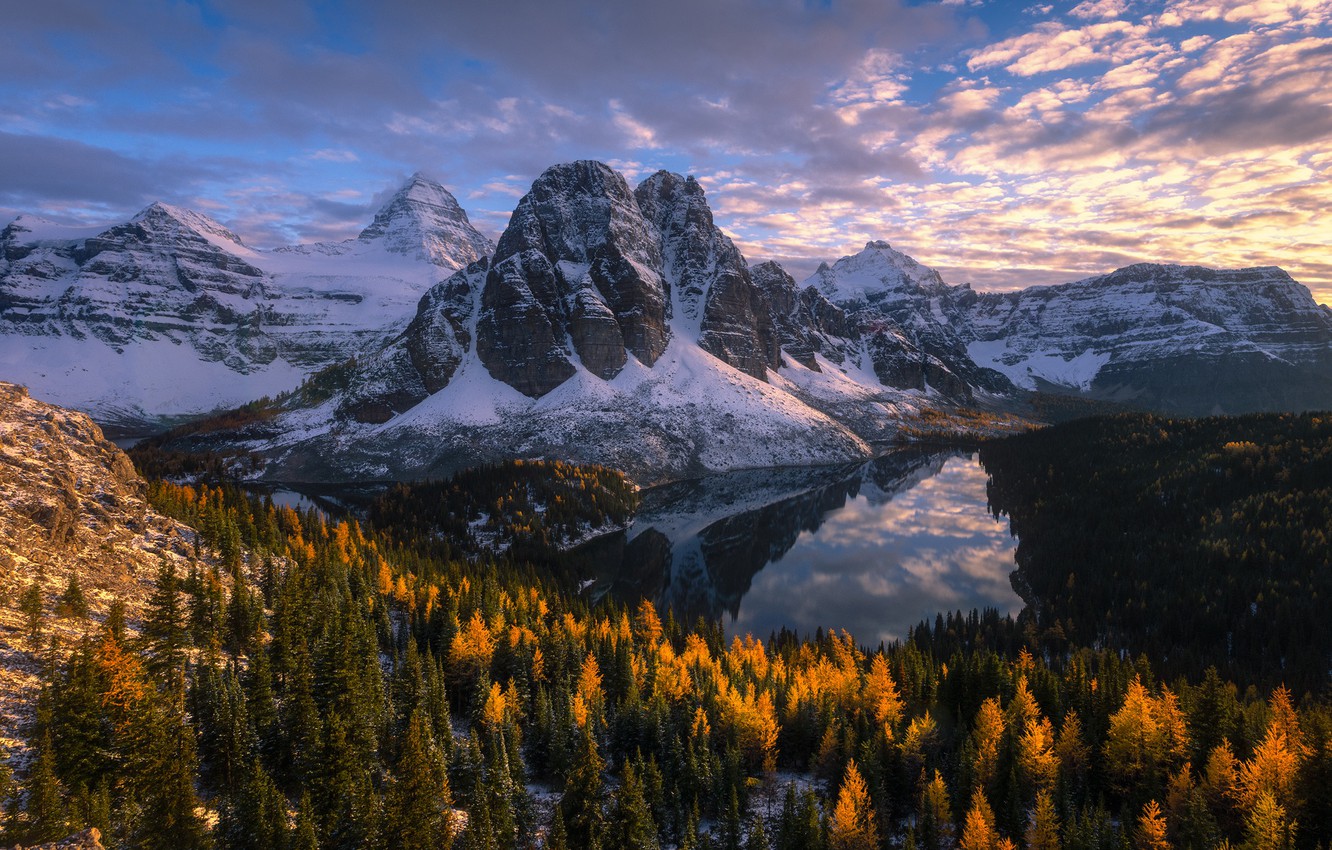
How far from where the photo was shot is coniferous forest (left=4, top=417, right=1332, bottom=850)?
33.5m

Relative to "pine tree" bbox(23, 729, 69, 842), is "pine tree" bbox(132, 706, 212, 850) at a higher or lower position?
lower

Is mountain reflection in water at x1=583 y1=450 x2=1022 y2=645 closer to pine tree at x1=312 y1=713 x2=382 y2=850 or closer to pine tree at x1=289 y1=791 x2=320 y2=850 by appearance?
pine tree at x1=312 y1=713 x2=382 y2=850

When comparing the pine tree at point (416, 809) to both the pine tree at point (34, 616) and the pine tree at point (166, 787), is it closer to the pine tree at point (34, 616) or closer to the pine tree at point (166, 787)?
the pine tree at point (166, 787)

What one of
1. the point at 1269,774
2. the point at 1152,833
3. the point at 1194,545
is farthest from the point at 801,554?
the point at 1152,833

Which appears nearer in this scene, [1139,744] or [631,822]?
[631,822]

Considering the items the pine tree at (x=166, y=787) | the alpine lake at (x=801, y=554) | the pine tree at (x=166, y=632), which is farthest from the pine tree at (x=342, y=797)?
the alpine lake at (x=801, y=554)

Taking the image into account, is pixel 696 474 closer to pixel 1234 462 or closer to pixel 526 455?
pixel 526 455

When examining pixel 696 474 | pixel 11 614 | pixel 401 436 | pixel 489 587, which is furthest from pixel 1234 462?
pixel 401 436

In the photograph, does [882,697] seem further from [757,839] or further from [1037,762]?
[757,839]

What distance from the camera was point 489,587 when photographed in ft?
233

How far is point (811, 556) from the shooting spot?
113 metres

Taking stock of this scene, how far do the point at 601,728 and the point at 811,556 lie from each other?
69981mm

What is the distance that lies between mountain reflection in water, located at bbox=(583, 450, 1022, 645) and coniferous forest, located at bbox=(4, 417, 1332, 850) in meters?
12.4

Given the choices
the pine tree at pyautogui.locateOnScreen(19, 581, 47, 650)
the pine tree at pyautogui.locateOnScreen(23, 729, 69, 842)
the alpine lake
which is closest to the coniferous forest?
the pine tree at pyautogui.locateOnScreen(23, 729, 69, 842)
